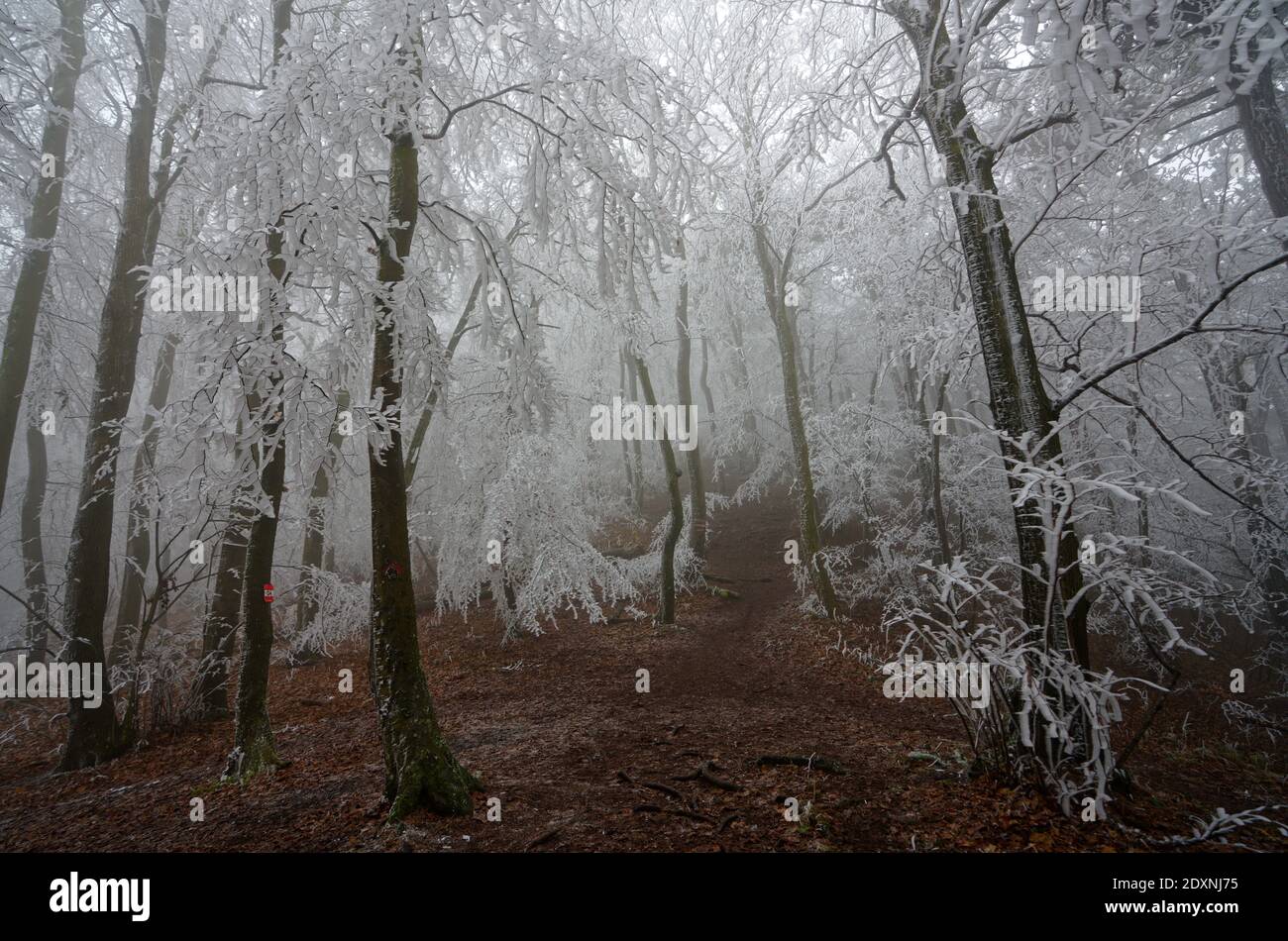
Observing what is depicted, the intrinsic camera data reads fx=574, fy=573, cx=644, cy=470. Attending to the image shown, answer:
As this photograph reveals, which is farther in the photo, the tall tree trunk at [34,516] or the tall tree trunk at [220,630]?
the tall tree trunk at [34,516]

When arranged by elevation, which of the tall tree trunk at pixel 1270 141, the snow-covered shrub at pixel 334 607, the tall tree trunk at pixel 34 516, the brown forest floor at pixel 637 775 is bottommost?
the brown forest floor at pixel 637 775

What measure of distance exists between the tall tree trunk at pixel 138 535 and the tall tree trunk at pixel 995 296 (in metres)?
6.98

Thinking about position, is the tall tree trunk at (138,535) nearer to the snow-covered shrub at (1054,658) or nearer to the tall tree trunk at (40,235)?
the tall tree trunk at (40,235)

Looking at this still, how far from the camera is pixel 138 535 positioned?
25.4 feet

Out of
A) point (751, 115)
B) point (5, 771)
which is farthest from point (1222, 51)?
point (5, 771)

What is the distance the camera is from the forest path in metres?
3.31

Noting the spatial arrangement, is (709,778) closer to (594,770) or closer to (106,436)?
(594,770)

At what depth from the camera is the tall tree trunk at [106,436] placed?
5.51 meters

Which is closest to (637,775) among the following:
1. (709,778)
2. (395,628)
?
(709,778)

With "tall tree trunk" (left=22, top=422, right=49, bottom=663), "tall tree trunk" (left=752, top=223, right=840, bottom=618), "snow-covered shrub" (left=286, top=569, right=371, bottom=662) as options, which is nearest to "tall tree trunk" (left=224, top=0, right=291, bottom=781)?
"snow-covered shrub" (left=286, top=569, right=371, bottom=662)

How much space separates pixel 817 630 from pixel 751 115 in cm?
895

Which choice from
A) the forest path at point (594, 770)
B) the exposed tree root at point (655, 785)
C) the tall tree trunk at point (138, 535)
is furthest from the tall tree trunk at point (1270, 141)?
the tall tree trunk at point (138, 535)

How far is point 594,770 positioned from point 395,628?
192cm
